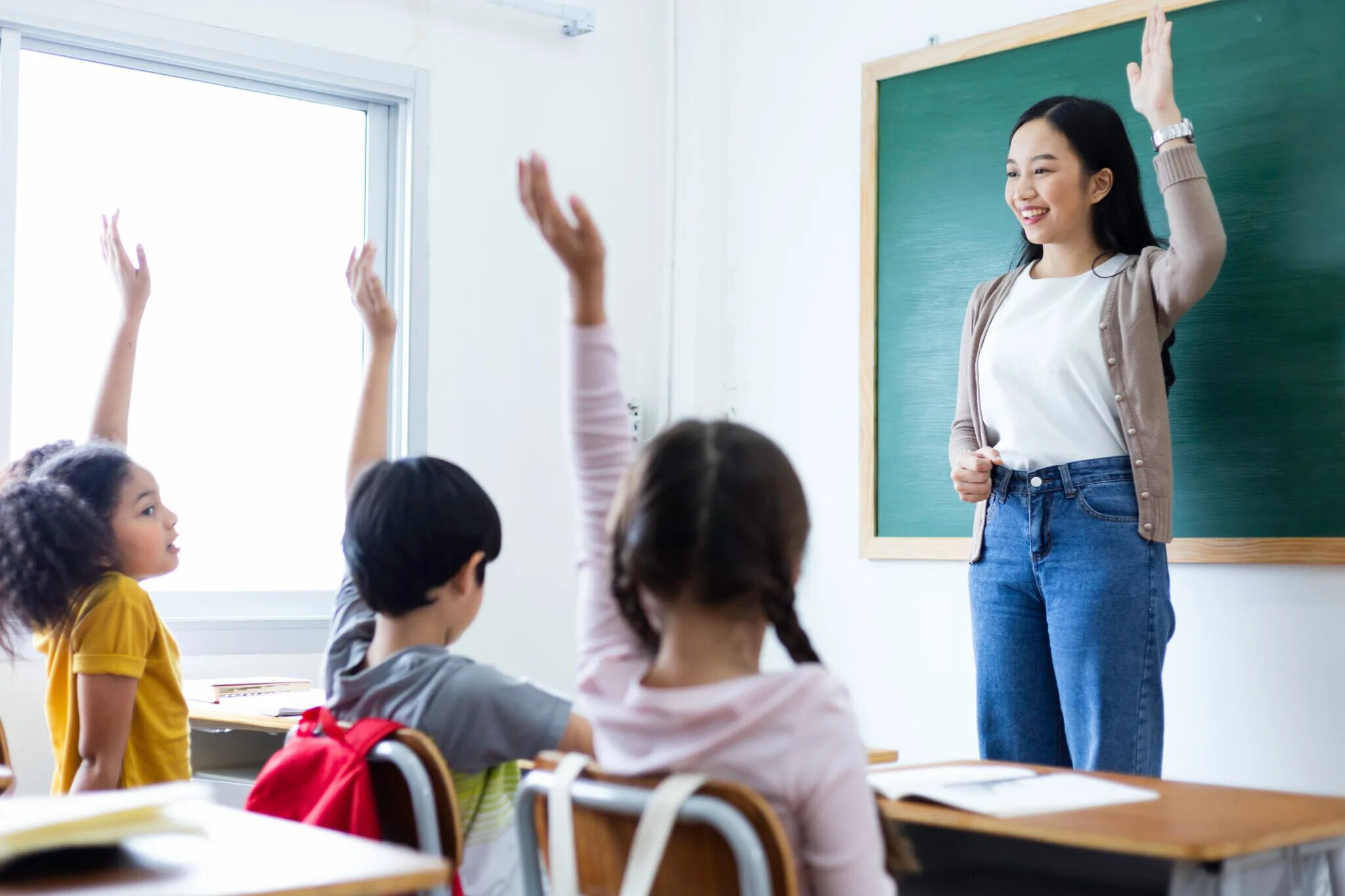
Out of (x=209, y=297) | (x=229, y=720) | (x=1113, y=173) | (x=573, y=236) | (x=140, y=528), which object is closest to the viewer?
(x=573, y=236)

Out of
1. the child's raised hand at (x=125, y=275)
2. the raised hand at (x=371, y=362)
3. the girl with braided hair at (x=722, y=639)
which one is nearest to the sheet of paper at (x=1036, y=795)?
the girl with braided hair at (x=722, y=639)

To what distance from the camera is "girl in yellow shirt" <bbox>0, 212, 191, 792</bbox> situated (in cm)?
195

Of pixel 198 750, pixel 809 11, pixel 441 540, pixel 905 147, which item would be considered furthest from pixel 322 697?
pixel 809 11

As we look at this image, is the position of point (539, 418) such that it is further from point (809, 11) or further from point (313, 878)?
point (313, 878)

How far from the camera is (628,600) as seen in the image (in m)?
1.26

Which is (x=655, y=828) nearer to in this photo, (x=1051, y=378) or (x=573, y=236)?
(x=573, y=236)

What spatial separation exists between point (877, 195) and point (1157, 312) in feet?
4.19

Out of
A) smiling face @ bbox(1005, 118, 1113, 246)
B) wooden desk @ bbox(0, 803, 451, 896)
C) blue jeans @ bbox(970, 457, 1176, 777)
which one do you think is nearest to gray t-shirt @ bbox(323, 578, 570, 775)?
wooden desk @ bbox(0, 803, 451, 896)

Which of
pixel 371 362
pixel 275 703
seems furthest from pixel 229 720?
pixel 371 362

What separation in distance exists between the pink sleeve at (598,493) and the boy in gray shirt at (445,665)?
0.23 metres

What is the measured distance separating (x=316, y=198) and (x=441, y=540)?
8.01 ft

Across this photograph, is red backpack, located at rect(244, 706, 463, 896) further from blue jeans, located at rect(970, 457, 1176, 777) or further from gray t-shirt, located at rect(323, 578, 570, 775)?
blue jeans, located at rect(970, 457, 1176, 777)

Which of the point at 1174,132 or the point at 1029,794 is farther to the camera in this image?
the point at 1174,132

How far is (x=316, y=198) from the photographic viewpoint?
152 inches
